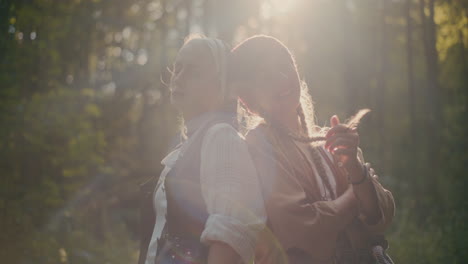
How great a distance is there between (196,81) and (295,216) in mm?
856

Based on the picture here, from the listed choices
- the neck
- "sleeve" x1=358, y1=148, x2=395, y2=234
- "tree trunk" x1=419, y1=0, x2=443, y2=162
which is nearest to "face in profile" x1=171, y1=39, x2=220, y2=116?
the neck

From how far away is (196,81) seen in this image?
2959 mm

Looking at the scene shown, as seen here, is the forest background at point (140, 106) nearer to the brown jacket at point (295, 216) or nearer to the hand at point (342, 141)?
the brown jacket at point (295, 216)

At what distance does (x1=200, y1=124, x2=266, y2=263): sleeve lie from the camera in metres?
2.52

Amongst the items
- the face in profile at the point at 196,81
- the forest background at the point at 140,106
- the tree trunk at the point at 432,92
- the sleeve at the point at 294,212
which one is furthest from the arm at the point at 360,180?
the tree trunk at the point at 432,92

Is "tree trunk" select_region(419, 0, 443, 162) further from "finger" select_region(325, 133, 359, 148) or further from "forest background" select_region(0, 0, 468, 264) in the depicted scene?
"finger" select_region(325, 133, 359, 148)

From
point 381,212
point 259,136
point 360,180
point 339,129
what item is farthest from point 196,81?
point 381,212

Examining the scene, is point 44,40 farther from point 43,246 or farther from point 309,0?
point 309,0

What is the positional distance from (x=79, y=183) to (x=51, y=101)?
8.26ft

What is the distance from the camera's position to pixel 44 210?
9836 millimetres

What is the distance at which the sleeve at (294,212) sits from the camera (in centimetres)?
265

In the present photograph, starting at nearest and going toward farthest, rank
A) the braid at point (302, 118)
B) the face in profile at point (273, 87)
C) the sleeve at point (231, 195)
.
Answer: the sleeve at point (231, 195)
the face in profile at point (273, 87)
the braid at point (302, 118)

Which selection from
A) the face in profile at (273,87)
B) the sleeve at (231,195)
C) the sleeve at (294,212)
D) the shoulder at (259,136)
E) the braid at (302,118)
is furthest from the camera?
the braid at (302,118)

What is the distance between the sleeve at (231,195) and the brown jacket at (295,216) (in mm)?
81
